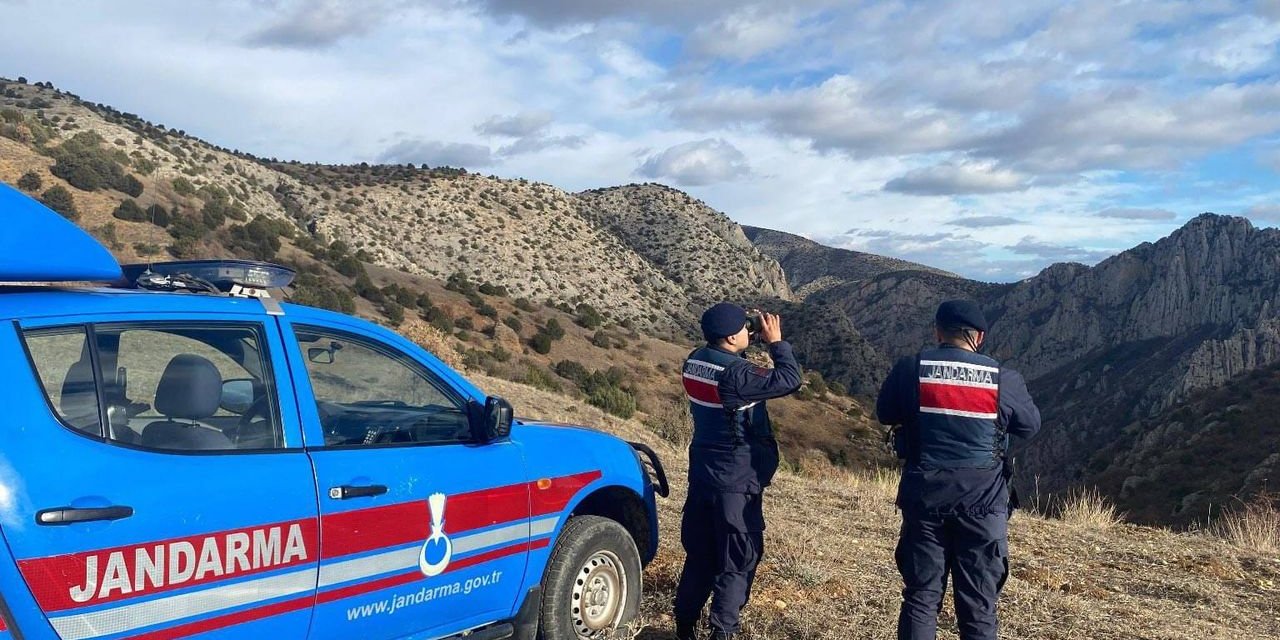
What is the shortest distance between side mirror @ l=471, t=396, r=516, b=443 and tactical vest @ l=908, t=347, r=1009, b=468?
197cm

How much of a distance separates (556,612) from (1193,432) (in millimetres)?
37989

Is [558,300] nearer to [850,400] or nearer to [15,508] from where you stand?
[850,400]

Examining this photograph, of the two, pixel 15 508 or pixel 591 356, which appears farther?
pixel 591 356

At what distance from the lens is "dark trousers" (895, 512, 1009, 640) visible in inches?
176

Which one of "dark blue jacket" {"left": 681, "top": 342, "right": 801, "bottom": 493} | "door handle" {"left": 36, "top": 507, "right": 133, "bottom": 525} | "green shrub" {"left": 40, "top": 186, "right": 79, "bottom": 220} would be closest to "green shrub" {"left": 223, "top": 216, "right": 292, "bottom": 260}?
"green shrub" {"left": 40, "top": 186, "right": 79, "bottom": 220}

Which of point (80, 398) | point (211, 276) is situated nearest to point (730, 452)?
point (211, 276)

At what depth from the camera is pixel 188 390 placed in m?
3.40

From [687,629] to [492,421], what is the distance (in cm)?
187

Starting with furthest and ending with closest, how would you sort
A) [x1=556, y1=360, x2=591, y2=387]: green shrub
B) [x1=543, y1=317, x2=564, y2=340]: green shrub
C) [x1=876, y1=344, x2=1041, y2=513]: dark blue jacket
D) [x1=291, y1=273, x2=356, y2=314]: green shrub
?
[x1=543, y1=317, x2=564, y2=340]: green shrub, [x1=556, y1=360, x2=591, y2=387]: green shrub, [x1=291, y1=273, x2=356, y2=314]: green shrub, [x1=876, y1=344, x2=1041, y2=513]: dark blue jacket

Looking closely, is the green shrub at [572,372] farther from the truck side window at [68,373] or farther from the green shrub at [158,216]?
the truck side window at [68,373]

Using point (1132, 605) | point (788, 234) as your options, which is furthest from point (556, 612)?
point (788, 234)

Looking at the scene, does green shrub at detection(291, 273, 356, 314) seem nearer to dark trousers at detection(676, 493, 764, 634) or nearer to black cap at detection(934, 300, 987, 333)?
dark trousers at detection(676, 493, 764, 634)

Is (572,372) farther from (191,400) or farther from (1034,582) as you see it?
(191,400)

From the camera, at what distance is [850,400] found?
42.4 metres
